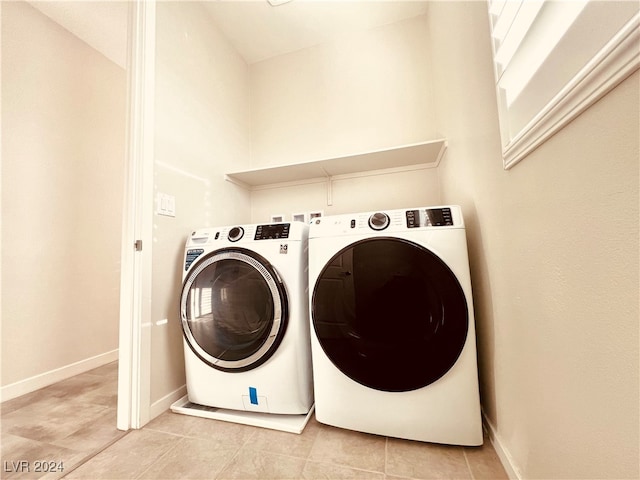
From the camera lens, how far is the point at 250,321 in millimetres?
1146

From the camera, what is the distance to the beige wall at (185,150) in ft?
4.10

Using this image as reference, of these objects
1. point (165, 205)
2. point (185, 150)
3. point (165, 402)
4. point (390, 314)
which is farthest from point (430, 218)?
point (165, 402)

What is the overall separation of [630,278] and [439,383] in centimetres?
72

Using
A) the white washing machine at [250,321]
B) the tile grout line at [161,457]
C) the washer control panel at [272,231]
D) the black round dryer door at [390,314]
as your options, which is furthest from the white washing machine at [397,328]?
the tile grout line at [161,457]

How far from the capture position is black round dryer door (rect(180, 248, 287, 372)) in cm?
109

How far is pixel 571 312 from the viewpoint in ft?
1.64

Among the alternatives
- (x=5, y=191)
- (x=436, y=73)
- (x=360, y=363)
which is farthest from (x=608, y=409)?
(x=5, y=191)

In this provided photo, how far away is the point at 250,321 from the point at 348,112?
1.76 metres

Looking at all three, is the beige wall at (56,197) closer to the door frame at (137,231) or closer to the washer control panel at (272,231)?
the door frame at (137,231)

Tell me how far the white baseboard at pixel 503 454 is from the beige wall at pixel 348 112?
4.27ft

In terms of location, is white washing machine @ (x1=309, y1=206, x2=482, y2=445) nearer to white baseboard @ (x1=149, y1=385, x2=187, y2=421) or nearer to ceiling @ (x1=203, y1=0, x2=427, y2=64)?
white baseboard @ (x1=149, y1=385, x2=187, y2=421)

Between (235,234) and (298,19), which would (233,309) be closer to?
(235,234)

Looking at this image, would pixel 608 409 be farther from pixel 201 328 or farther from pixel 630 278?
pixel 201 328

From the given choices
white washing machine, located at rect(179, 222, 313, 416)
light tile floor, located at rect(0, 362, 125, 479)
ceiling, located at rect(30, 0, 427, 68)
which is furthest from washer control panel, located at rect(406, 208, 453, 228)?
ceiling, located at rect(30, 0, 427, 68)
